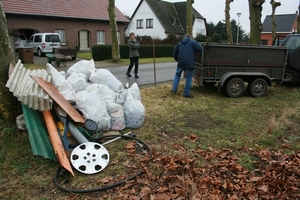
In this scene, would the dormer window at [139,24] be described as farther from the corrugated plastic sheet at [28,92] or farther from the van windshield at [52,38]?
the corrugated plastic sheet at [28,92]

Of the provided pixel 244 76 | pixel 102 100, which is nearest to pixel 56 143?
pixel 102 100

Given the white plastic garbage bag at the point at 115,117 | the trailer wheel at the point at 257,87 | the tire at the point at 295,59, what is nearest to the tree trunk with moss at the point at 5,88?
the white plastic garbage bag at the point at 115,117

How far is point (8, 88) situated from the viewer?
15.1ft

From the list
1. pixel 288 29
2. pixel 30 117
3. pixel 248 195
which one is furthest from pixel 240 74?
pixel 288 29

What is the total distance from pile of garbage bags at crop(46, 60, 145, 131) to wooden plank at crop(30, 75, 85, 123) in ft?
0.58

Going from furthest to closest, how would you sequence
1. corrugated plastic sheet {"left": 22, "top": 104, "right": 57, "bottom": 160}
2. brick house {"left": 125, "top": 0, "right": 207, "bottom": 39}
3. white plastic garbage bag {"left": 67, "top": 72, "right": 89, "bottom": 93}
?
1. brick house {"left": 125, "top": 0, "right": 207, "bottom": 39}
2. white plastic garbage bag {"left": 67, "top": 72, "right": 89, "bottom": 93}
3. corrugated plastic sheet {"left": 22, "top": 104, "right": 57, "bottom": 160}

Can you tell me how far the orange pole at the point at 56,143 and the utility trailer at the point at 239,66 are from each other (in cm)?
479

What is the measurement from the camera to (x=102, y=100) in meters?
4.98

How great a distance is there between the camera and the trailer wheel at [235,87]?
7.96 metres

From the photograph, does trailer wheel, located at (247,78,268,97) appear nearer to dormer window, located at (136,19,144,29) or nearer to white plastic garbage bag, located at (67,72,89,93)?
white plastic garbage bag, located at (67,72,89,93)

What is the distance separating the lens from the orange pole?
3495mm

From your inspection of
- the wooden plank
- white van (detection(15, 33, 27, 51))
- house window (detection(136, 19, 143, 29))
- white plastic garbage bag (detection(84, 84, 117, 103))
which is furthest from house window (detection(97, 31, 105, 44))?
the wooden plank

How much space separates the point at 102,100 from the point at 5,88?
1.59 meters

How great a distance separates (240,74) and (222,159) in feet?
14.3
